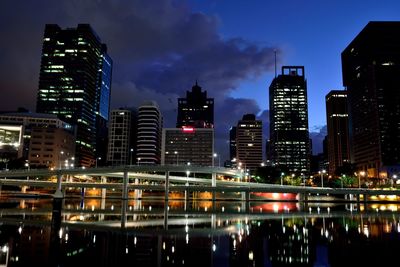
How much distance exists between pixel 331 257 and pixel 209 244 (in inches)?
369

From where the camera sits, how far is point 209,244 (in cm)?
2817

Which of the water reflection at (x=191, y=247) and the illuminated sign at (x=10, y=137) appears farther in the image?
the illuminated sign at (x=10, y=137)

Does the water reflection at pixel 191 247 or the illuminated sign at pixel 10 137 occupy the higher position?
the illuminated sign at pixel 10 137

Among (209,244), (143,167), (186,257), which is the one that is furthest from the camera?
(143,167)

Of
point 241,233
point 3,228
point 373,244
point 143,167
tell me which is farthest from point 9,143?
point 373,244

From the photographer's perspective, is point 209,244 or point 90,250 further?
point 209,244

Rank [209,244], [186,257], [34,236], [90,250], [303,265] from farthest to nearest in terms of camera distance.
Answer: [34,236] < [209,244] < [90,250] < [186,257] < [303,265]

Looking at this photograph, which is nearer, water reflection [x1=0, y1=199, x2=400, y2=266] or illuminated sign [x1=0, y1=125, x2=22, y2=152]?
water reflection [x1=0, y1=199, x2=400, y2=266]

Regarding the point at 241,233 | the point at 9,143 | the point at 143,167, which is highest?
the point at 9,143

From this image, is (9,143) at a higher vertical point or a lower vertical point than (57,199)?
higher

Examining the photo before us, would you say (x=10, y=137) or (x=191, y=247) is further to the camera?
(x=10, y=137)

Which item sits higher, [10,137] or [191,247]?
[10,137]

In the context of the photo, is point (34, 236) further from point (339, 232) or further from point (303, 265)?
point (339, 232)

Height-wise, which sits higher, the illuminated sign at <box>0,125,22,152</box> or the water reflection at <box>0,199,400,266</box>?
the illuminated sign at <box>0,125,22,152</box>
